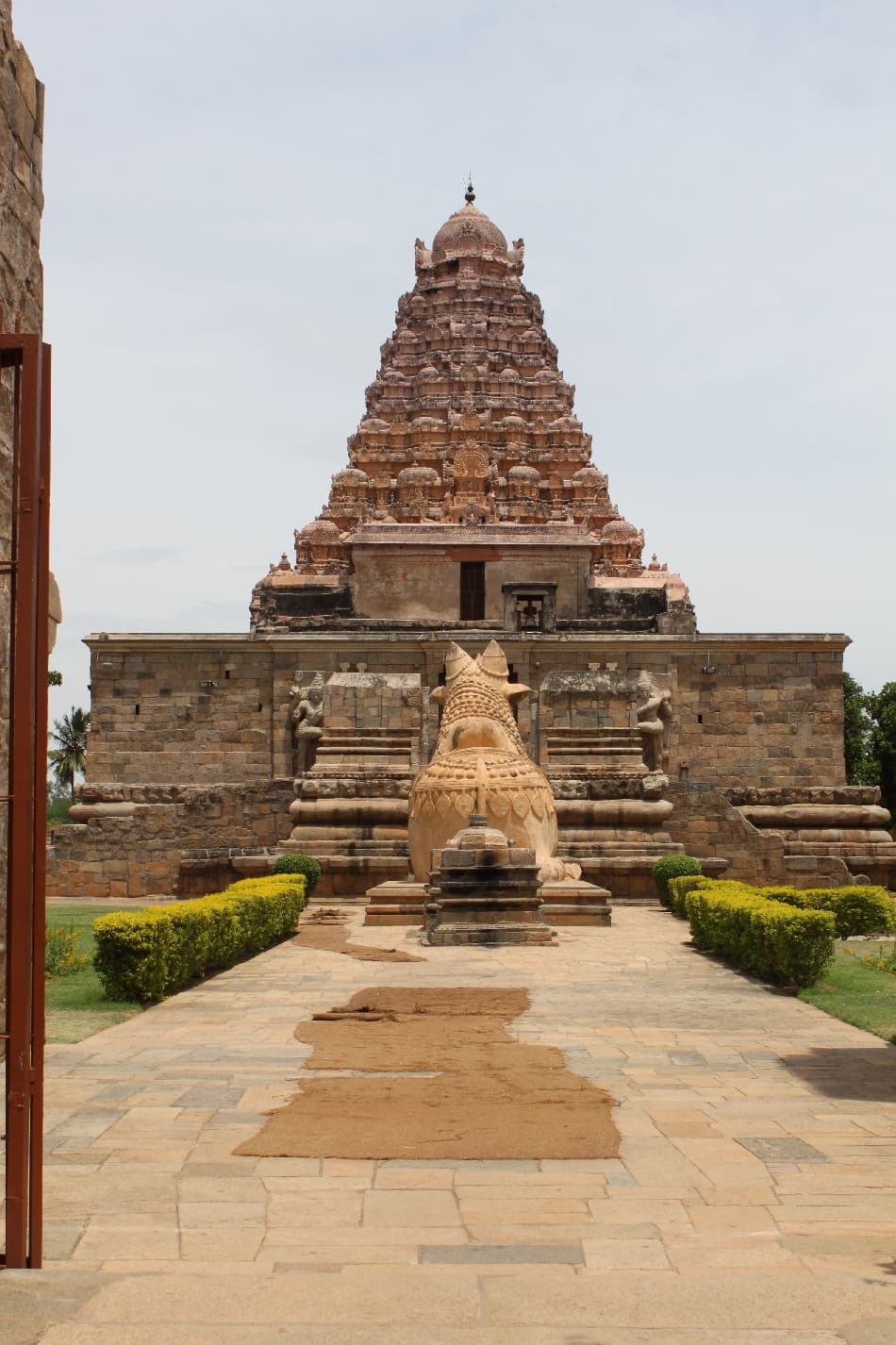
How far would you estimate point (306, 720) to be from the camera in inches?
927

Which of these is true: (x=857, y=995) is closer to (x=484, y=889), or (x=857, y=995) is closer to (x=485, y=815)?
(x=484, y=889)

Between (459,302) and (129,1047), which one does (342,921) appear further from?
(459,302)

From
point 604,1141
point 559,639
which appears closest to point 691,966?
point 604,1141

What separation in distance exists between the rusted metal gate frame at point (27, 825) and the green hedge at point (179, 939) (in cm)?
495

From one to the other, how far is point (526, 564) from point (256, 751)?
27.3ft

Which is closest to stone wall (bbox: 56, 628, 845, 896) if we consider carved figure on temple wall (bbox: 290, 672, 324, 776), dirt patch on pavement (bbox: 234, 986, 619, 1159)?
carved figure on temple wall (bbox: 290, 672, 324, 776)

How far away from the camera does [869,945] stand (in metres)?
13.1

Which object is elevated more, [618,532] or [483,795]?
[618,532]

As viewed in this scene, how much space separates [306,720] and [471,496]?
11953 millimetres

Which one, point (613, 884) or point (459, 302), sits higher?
point (459, 302)

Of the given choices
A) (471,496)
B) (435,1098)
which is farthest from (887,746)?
(435,1098)

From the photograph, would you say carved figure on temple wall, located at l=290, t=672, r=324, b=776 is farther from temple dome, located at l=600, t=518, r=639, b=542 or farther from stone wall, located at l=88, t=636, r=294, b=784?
temple dome, located at l=600, t=518, r=639, b=542

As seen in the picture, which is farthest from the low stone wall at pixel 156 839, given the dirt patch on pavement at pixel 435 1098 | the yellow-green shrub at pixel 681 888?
the dirt patch on pavement at pixel 435 1098

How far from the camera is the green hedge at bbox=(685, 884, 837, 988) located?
9828 mm
